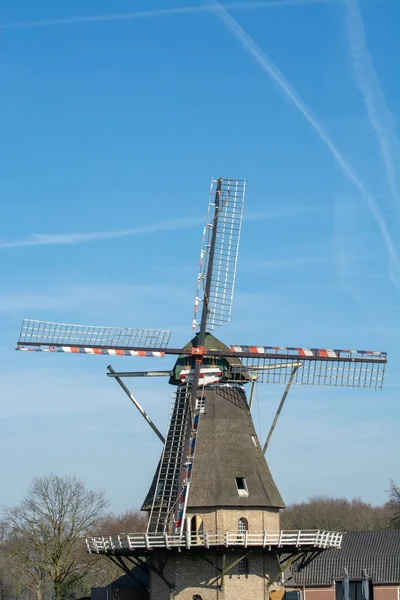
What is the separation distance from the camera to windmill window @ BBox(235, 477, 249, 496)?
35812mm

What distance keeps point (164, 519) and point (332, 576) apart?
69.9 ft

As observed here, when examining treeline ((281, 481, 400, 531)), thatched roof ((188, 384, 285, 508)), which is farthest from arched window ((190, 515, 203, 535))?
treeline ((281, 481, 400, 531))

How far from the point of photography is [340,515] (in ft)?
331

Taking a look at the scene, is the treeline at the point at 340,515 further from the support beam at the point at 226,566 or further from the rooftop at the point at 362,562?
the support beam at the point at 226,566

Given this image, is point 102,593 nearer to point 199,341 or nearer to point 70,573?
point 70,573

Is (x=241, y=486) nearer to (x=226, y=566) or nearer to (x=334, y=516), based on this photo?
(x=226, y=566)

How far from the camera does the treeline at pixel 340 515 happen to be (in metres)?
88.2

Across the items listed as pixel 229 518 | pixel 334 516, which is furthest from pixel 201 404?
pixel 334 516

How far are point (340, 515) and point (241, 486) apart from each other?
222 ft

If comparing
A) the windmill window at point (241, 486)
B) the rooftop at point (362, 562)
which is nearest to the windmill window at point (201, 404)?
the windmill window at point (241, 486)

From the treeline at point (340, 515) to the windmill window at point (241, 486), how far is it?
44.2 meters

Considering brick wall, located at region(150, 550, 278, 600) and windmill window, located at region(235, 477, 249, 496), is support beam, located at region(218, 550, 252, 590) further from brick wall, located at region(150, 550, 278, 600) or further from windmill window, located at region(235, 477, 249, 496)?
windmill window, located at region(235, 477, 249, 496)

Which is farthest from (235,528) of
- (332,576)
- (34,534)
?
(34,534)

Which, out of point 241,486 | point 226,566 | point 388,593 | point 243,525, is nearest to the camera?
point 226,566
